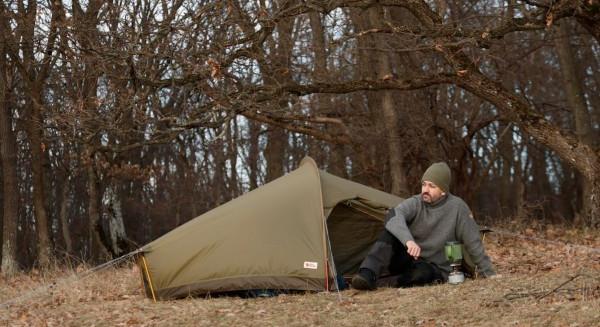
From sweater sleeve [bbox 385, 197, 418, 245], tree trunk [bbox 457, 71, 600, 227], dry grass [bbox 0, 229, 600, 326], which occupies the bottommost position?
dry grass [bbox 0, 229, 600, 326]

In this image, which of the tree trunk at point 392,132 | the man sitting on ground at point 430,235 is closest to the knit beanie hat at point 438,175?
the man sitting on ground at point 430,235

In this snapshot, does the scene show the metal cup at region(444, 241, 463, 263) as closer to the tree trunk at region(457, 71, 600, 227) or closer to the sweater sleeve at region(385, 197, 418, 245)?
the sweater sleeve at region(385, 197, 418, 245)

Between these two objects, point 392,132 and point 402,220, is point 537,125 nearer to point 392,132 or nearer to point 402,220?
point 402,220

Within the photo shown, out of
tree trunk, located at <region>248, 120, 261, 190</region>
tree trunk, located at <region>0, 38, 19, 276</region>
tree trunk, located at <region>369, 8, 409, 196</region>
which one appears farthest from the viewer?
tree trunk, located at <region>248, 120, 261, 190</region>

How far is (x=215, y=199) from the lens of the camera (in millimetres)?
27375

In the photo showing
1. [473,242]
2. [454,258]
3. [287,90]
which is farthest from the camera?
[287,90]

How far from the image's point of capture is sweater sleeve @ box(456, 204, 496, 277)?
7.21 metres

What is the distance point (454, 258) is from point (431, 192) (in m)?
0.64

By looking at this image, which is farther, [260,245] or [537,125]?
[537,125]

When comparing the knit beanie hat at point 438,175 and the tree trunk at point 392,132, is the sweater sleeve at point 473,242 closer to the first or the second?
the knit beanie hat at point 438,175

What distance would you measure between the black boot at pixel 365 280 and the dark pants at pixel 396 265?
4cm

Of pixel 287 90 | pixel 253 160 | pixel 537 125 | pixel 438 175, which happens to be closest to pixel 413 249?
pixel 438 175

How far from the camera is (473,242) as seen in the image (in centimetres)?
726

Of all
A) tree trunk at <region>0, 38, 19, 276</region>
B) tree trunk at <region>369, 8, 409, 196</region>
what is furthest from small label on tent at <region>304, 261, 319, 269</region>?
tree trunk at <region>0, 38, 19, 276</region>
